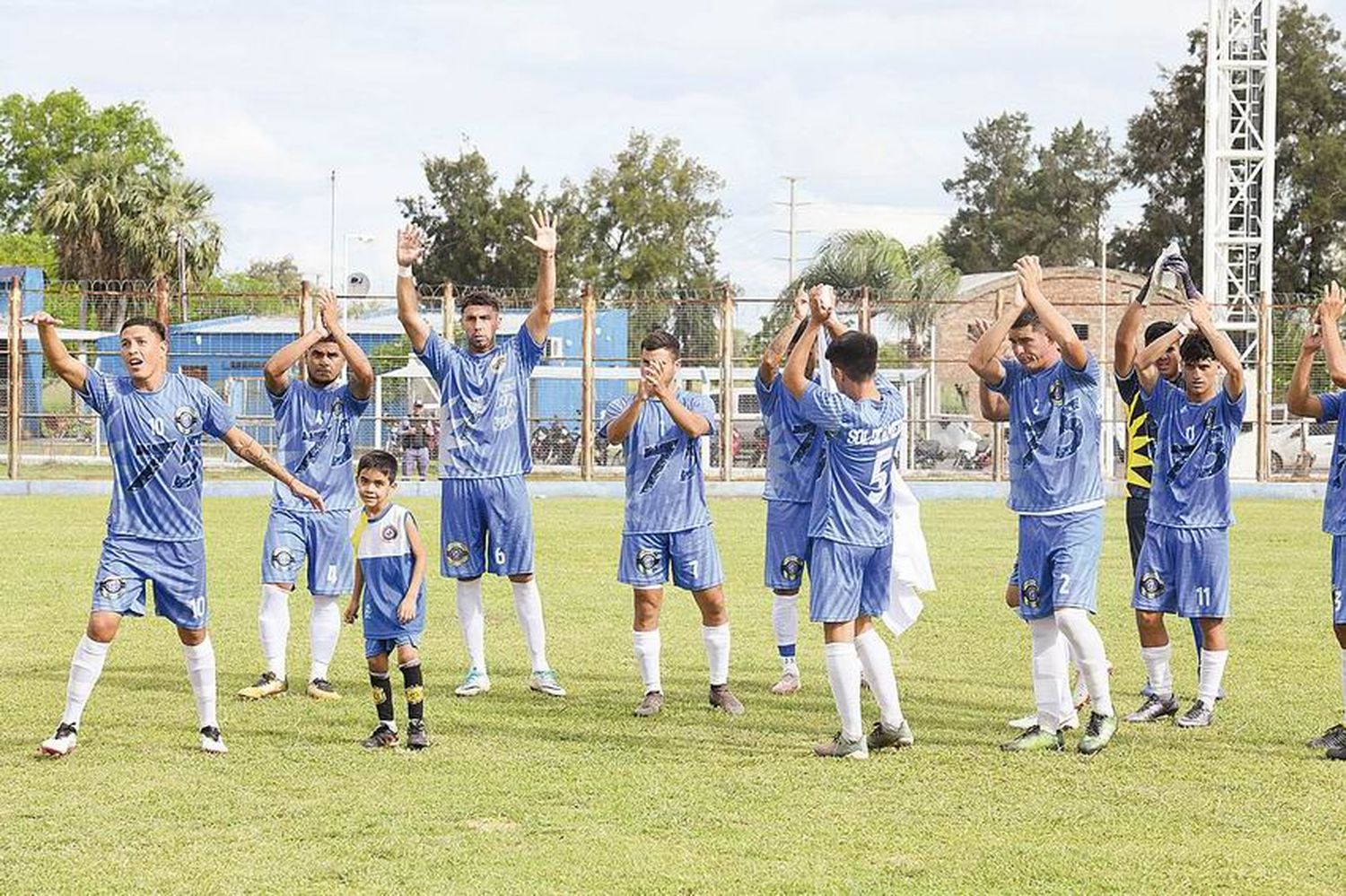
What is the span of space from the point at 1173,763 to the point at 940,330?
137 feet

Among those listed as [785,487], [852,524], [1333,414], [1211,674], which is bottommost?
[1211,674]

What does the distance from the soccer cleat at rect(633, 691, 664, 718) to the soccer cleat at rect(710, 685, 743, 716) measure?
32 centimetres

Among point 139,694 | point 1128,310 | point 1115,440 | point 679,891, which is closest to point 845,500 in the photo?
point 1128,310

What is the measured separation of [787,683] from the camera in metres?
10.6

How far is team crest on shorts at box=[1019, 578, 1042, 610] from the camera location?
880 centimetres

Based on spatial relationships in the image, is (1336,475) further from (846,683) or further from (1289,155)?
(1289,155)

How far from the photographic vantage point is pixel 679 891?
6.18 m

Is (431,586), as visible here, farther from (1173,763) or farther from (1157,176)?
(1157,176)

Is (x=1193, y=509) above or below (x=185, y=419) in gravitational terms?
below

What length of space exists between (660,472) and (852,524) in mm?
1687

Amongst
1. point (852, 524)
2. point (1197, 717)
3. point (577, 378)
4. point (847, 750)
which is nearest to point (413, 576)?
point (852, 524)

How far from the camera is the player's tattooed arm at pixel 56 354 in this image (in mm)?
8258

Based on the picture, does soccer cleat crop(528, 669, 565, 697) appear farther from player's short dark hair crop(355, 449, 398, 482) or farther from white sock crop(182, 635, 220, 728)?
white sock crop(182, 635, 220, 728)

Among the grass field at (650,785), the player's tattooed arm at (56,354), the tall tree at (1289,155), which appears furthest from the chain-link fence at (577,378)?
the tall tree at (1289,155)
